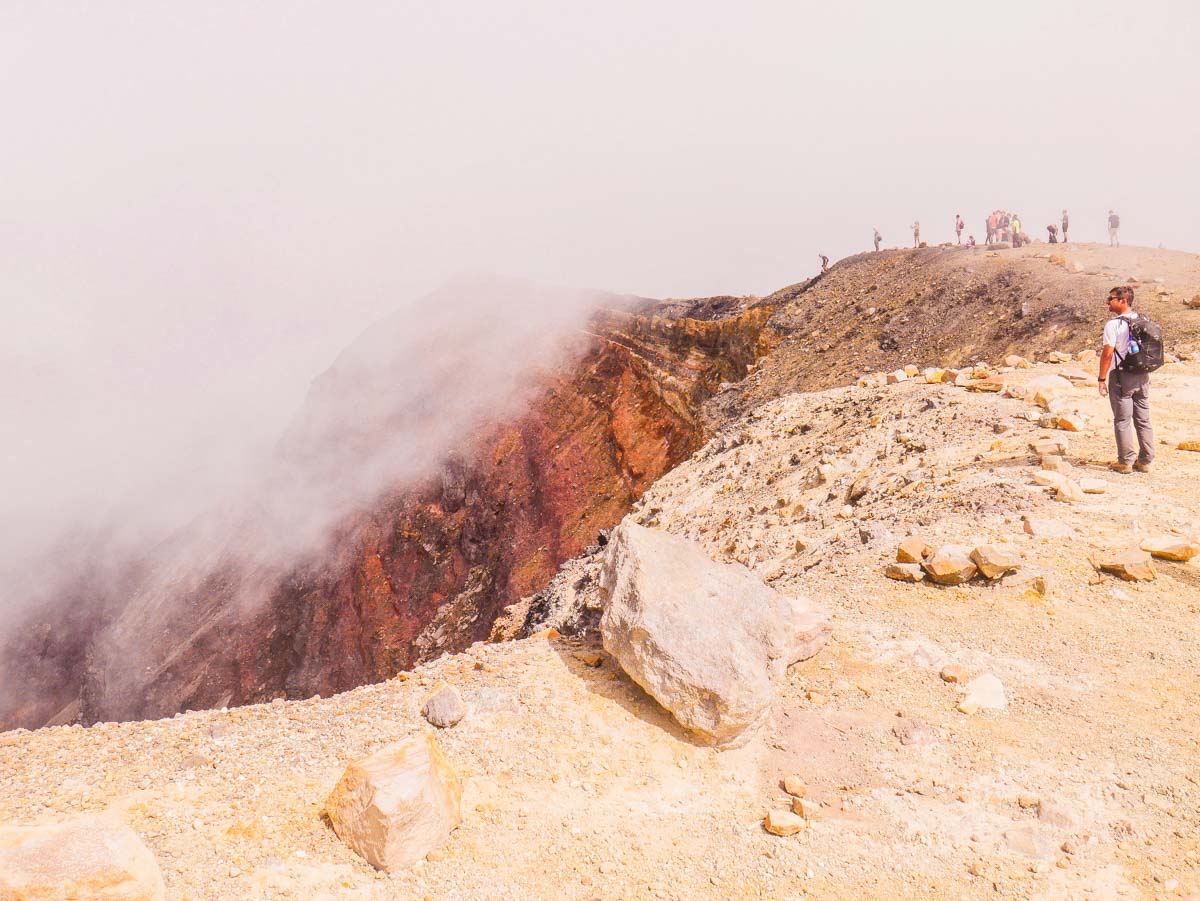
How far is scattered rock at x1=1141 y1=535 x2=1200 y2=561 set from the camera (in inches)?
219

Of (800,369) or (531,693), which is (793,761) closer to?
(531,693)

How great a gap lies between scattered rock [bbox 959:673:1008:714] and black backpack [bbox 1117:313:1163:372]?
4.09m

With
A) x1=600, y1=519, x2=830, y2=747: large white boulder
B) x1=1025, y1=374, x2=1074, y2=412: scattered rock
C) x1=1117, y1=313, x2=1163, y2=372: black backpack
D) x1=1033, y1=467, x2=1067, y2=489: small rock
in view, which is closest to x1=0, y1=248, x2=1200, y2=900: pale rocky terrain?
x1=600, y1=519, x2=830, y2=747: large white boulder

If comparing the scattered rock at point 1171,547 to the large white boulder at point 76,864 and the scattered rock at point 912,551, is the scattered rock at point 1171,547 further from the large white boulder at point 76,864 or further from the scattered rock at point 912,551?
the large white boulder at point 76,864

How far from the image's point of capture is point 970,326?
67.5 feet

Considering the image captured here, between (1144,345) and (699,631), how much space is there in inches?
222

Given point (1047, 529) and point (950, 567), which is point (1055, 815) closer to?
point (950, 567)

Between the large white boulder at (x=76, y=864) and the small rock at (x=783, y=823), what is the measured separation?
2.99 metres

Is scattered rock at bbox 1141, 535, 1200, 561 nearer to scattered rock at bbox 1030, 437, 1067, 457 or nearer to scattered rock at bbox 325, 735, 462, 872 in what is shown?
scattered rock at bbox 1030, 437, 1067, 457

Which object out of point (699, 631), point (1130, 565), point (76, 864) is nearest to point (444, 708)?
point (699, 631)

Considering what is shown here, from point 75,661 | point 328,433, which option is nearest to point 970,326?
point 328,433

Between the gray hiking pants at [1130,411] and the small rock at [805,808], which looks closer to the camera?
the small rock at [805,808]

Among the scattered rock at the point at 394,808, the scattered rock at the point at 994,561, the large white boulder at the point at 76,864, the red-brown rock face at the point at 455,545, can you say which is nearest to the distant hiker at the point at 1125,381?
the scattered rock at the point at 994,561

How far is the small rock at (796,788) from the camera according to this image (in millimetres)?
3969
